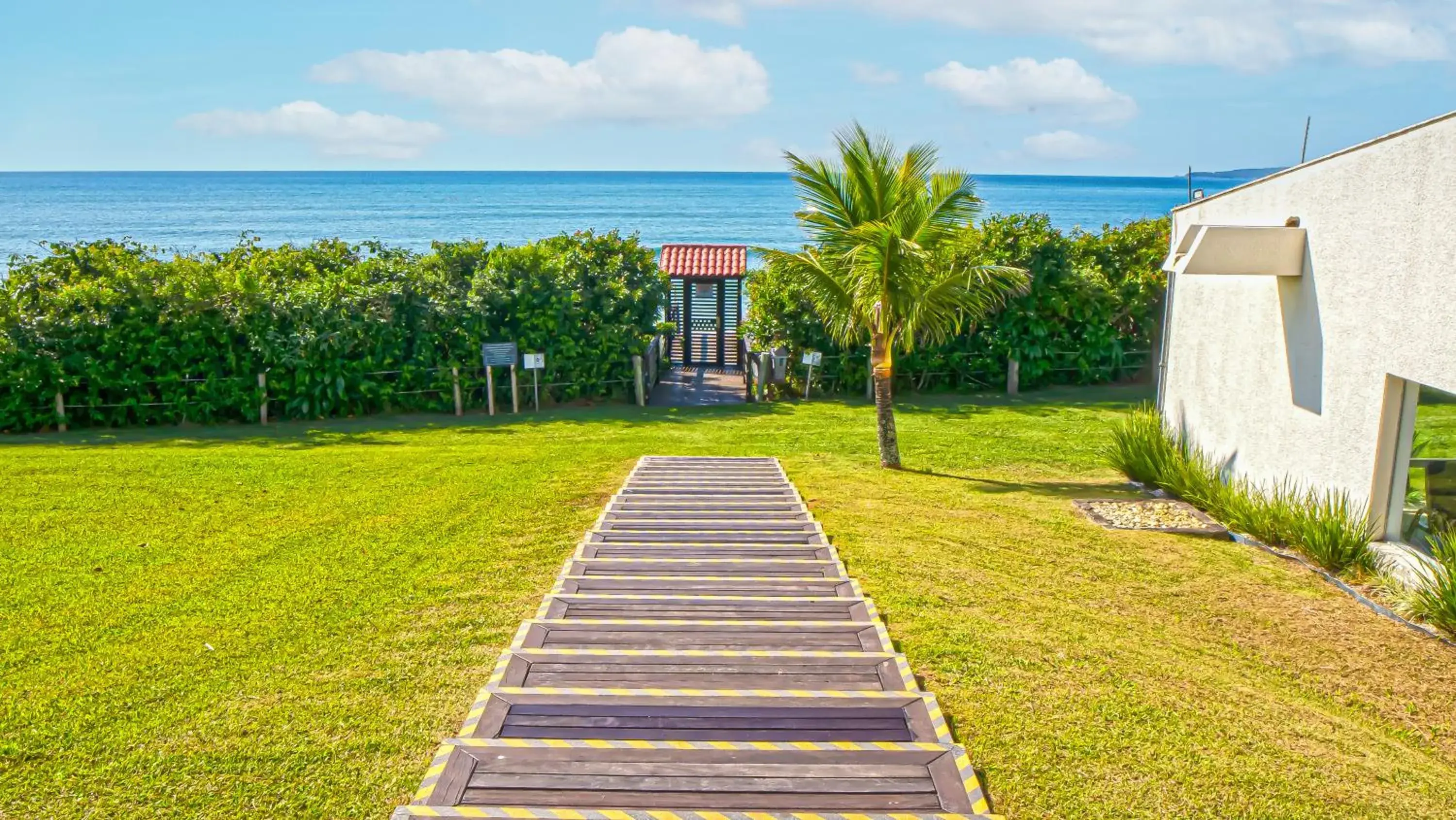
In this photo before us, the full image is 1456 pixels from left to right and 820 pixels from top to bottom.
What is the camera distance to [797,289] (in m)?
18.5

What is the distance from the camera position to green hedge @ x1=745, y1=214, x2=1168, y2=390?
61.8ft

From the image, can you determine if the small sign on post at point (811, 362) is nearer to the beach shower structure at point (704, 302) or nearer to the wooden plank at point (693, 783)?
the beach shower structure at point (704, 302)

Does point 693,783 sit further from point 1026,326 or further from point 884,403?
point 1026,326

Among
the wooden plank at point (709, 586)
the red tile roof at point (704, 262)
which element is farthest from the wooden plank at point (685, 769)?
the red tile roof at point (704, 262)

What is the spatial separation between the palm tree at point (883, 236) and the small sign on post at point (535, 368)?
5912 mm

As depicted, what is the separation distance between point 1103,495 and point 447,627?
786 centimetres

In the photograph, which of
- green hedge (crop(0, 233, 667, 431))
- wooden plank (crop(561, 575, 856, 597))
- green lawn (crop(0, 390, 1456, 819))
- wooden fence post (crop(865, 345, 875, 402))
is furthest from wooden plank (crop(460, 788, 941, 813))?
wooden fence post (crop(865, 345, 875, 402))

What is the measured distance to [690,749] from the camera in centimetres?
408

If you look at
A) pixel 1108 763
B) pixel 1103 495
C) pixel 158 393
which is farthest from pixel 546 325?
pixel 1108 763

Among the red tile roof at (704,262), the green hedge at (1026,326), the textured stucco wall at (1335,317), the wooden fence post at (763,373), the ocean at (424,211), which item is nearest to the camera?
the textured stucco wall at (1335,317)

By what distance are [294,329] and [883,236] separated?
10451 mm

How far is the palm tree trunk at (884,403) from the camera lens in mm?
12625

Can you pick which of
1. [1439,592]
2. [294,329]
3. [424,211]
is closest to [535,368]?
[294,329]

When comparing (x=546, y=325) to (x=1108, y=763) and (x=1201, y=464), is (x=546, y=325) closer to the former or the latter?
(x=1201, y=464)
